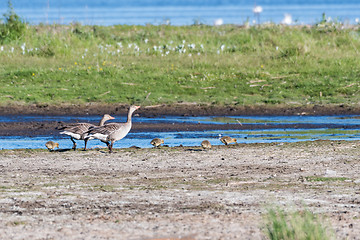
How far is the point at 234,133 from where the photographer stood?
59.6 feet

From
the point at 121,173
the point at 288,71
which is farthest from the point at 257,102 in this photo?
the point at 121,173

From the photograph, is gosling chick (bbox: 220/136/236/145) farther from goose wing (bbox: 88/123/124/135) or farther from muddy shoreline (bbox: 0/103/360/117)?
muddy shoreline (bbox: 0/103/360/117)

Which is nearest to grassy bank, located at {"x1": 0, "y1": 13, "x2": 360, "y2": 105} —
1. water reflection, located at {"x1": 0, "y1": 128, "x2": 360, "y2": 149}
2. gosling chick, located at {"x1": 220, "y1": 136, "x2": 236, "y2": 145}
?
water reflection, located at {"x1": 0, "y1": 128, "x2": 360, "y2": 149}

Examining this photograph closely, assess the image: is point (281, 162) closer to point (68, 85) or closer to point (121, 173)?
point (121, 173)

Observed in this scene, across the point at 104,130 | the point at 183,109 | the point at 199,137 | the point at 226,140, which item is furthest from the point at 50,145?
the point at 183,109

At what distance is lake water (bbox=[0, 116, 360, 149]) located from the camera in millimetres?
16766

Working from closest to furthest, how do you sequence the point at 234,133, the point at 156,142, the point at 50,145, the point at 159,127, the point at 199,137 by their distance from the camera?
the point at 50,145 → the point at 156,142 → the point at 199,137 → the point at 234,133 → the point at 159,127

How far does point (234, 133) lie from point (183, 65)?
27.3 feet

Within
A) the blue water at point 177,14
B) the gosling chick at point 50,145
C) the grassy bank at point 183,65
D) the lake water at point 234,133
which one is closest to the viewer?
the gosling chick at point 50,145

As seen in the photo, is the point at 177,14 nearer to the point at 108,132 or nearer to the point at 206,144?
the point at 206,144

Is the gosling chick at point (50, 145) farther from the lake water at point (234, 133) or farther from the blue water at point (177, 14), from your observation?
the blue water at point (177, 14)

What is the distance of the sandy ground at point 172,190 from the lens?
841 centimetres

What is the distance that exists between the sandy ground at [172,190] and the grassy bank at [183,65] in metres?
8.43

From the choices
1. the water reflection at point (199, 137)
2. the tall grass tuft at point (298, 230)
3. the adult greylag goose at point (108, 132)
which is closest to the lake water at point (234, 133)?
the water reflection at point (199, 137)
